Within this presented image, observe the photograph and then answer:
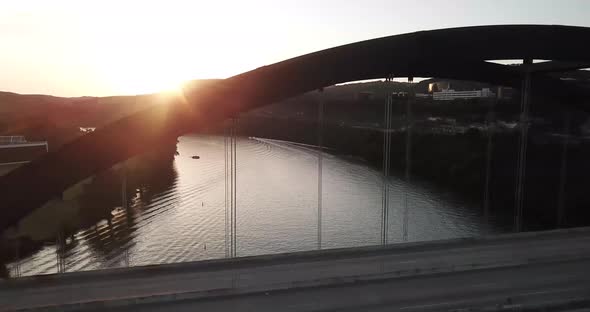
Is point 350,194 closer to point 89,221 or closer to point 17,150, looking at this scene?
point 89,221

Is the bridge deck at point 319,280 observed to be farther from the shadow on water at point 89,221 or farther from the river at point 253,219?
the shadow on water at point 89,221

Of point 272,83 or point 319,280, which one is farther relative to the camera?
point 272,83

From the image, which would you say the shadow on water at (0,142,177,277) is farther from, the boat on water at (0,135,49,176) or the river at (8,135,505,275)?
the boat on water at (0,135,49,176)

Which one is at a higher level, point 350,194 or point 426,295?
point 426,295

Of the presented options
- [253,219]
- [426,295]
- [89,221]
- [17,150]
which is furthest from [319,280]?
[89,221]

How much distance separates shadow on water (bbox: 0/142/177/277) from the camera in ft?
45.7

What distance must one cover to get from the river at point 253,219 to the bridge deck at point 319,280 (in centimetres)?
377

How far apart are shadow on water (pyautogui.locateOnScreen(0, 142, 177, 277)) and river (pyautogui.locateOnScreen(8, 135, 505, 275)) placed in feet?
0.22

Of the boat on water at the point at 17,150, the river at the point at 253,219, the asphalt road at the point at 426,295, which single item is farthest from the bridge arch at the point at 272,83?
the boat on water at the point at 17,150

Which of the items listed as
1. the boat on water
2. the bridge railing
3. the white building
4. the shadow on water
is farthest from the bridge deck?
the white building

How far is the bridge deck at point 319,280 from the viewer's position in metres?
4.89

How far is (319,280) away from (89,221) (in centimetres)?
1425

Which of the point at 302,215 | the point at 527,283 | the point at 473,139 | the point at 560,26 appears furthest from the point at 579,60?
the point at 473,139

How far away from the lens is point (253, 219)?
56.5 feet
